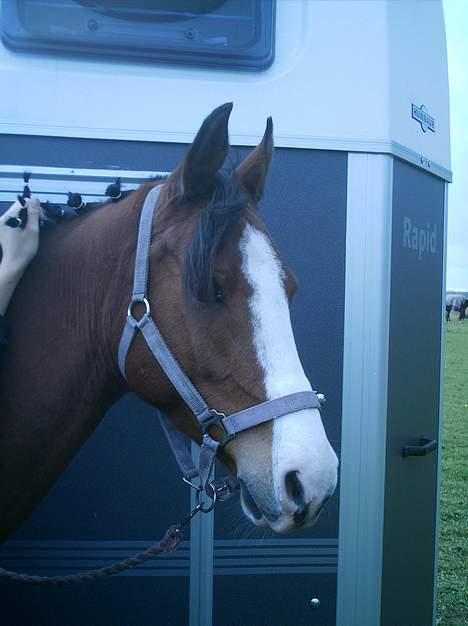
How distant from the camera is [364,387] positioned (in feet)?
8.45

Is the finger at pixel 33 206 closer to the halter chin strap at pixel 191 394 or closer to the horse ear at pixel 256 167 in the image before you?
the halter chin strap at pixel 191 394

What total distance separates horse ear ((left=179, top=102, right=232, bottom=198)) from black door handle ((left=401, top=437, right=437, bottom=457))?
1570 millimetres

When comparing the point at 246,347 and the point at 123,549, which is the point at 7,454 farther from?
the point at 246,347

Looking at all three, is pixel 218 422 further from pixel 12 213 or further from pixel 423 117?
pixel 423 117

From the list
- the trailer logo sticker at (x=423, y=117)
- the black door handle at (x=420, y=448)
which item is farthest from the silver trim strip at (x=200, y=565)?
the trailer logo sticker at (x=423, y=117)

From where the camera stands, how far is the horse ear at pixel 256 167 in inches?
81.4

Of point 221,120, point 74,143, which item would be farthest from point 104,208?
point 221,120

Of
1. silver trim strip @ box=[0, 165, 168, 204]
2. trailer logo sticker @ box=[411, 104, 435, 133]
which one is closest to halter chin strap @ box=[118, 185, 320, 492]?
silver trim strip @ box=[0, 165, 168, 204]

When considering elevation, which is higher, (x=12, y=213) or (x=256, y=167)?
(x=256, y=167)

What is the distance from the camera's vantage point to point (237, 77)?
2.53 meters

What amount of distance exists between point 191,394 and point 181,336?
0.58ft

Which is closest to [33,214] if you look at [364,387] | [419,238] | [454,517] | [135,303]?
[135,303]

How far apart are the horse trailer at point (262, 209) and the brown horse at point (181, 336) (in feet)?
1.38

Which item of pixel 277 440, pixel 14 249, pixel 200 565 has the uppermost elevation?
pixel 14 249
